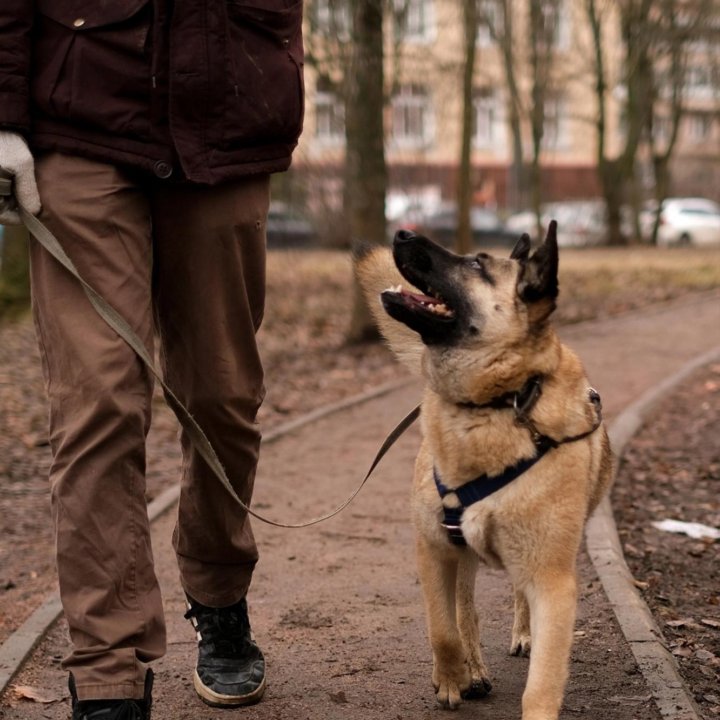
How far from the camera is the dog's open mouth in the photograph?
344 centimetres

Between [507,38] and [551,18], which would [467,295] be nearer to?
[507,38]

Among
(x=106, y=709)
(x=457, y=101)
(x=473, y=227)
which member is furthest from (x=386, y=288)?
(x=473, y=227)

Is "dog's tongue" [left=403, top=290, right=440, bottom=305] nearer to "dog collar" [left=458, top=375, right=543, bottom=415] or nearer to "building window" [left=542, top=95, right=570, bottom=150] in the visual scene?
"dog collar" [left=458, top=375, right=543, bottom=415]

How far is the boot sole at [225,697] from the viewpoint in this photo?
370 centimetres

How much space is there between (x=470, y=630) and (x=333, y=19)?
988 cm

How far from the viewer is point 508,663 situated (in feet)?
13.4

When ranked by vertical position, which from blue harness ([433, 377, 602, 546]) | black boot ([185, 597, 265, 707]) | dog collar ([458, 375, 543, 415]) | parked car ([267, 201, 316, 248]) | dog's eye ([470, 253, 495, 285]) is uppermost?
dog's eye ([470, 253, 495, 285])

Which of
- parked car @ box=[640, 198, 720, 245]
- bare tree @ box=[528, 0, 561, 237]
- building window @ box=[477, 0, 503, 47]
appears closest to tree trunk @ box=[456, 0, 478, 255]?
building window @ box=[477, 0, 503, 47]

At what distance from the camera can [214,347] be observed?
353 cm

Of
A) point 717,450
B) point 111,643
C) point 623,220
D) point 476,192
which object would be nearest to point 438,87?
point 623,220

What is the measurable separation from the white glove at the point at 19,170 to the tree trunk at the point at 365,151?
8839 mm

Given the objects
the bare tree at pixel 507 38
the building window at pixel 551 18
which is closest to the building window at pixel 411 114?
the bare tree at pixel 507 38

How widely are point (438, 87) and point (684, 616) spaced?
1966 cm

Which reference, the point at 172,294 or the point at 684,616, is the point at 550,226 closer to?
the point at 172,294
